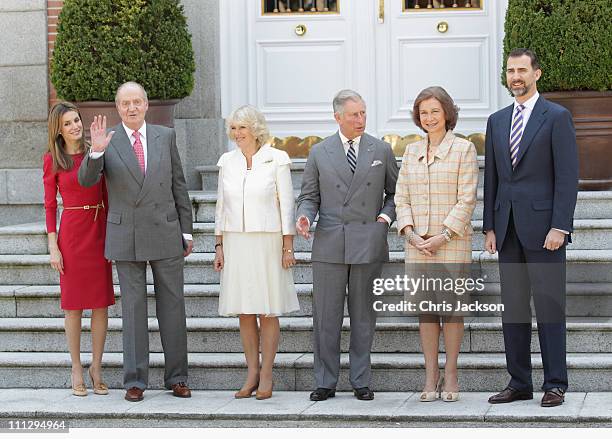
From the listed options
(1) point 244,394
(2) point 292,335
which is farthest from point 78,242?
(2) point 292,335

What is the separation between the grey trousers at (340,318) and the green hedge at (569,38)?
2.25 metres

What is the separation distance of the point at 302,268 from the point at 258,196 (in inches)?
48.8

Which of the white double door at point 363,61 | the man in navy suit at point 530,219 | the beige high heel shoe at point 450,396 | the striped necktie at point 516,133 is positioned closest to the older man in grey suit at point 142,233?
the beige high heel shoe at point 450,396

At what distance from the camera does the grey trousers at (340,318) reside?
729 cm

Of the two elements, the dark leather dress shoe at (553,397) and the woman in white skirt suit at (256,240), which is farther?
the woman in white skirt suit at (256,240)

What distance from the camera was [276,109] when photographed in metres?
10.3

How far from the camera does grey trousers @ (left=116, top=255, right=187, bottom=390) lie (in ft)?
24.5

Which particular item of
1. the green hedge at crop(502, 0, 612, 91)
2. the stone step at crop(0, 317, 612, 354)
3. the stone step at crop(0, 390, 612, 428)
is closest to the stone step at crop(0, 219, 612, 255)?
the stone step at crop(0, 317, 612, 354)

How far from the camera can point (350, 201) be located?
7.31m

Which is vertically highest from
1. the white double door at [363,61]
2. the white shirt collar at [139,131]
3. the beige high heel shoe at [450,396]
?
the white double door at [363,61]

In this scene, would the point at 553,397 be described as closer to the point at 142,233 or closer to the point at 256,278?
the point at 256,278

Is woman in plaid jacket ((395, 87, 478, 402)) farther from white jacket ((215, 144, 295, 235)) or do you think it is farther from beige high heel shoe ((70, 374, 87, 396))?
beige high heel shoe ((70, 374, 87, 396))

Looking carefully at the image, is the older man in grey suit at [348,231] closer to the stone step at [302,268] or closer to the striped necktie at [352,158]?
the striped necktie at [352,158]

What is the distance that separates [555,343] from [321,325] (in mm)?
1315
